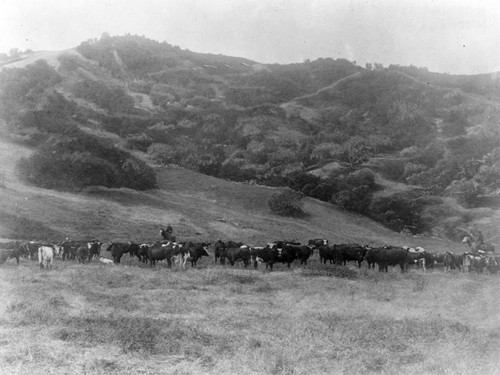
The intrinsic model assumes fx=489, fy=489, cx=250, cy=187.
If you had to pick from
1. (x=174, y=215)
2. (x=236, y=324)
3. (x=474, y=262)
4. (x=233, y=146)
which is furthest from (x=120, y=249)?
(x=233, y=146)

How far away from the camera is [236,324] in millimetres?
14133

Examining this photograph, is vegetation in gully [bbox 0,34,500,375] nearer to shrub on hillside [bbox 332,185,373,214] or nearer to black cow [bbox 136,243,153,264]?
shrub on hillside [bbox 332,185,373,214]

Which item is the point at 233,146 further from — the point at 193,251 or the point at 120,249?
the point at 120,249

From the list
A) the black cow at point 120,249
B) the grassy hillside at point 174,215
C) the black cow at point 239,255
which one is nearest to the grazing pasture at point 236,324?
the black cow at point 120,249

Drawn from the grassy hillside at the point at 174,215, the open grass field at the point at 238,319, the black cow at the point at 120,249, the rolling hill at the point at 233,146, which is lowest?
the open grass field at the point at 238,319

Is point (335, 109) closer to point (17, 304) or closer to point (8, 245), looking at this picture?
point (8, 245)

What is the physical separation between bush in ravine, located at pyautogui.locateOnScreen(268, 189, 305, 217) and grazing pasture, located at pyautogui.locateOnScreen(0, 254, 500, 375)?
29.0 meters

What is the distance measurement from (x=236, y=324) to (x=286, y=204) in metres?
38.9

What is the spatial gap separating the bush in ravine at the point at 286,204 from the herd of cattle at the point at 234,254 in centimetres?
2064

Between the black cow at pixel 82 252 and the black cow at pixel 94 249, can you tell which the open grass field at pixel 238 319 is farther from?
the black cow at pixel 94 249

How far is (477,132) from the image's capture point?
81.0 meters

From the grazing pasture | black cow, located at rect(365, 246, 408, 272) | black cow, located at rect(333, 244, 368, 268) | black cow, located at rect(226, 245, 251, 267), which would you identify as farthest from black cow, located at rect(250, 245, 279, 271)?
black cow, located at rect(365, 246, 408, 272)

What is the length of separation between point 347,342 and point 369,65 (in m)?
124

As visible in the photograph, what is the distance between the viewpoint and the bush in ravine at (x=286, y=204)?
5269 cm
